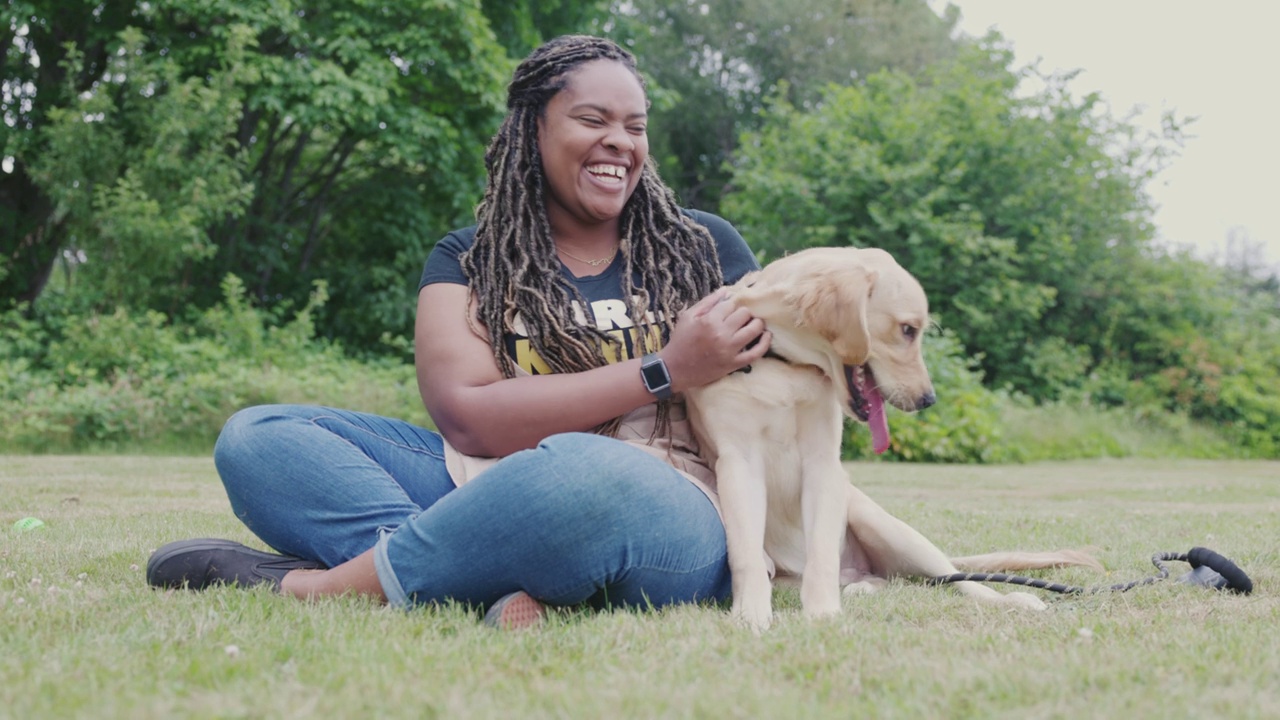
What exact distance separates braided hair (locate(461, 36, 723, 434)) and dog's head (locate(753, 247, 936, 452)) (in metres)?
0.35

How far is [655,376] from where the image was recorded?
2.73m

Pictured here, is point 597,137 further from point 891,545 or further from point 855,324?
point 891,545

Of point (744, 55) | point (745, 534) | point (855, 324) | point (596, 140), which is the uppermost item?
point (744, 55)

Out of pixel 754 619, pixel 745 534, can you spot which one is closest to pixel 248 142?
pixel 745 534

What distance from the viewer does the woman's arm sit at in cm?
274

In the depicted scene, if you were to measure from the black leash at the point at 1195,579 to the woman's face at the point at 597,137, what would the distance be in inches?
60.5

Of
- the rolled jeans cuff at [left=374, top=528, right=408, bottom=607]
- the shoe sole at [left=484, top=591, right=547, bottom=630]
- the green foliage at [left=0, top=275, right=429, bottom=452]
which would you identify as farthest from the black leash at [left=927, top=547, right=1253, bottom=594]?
the green foliage at [left=0, top=275, right=429, bottom=452]

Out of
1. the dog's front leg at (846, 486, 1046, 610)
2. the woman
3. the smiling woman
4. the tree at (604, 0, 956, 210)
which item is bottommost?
the dog's front leg at (846, 486, 1046, 610)

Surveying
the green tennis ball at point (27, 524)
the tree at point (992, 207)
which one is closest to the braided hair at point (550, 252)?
the green tennis ball at point (27, 524)

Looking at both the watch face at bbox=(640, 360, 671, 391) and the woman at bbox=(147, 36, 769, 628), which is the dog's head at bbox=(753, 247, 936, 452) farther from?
the watch face at bbox=(640, 360, 671, 391)

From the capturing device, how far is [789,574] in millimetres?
3121

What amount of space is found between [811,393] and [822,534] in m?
0.40

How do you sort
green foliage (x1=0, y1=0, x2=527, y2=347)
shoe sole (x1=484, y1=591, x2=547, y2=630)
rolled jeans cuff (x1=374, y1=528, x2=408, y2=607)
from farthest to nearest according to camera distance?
1. green foliage (x1=0, y1=0, x2=527, y2=347)
2. rolled jeans cuff (x1=374, y1=528, x2=408, y2=607)
3. shoe sole (x1=484, y1=591, x2=547, y2=630)

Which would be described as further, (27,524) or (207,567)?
(27,524)
